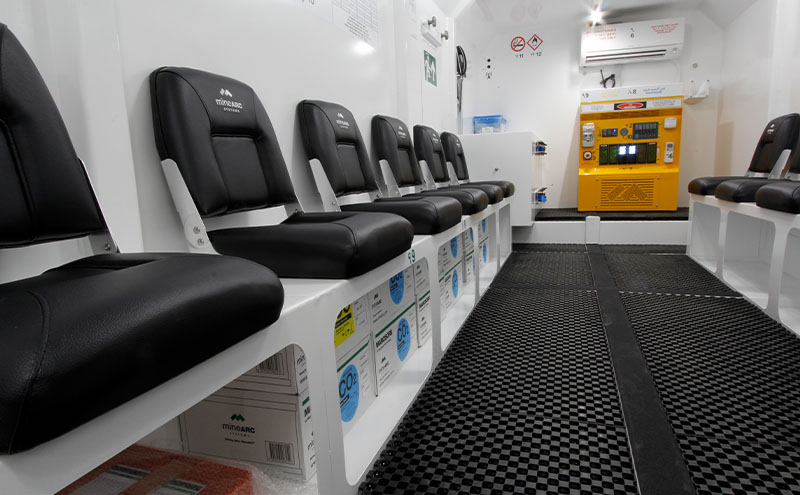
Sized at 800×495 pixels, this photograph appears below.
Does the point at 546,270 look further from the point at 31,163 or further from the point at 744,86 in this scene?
the point at 31,163

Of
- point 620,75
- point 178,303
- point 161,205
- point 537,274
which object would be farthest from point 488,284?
point 620,75

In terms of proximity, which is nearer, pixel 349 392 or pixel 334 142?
pixel 349 392

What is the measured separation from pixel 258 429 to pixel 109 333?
0.64 meters

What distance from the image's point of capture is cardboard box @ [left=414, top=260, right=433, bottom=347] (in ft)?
6.16

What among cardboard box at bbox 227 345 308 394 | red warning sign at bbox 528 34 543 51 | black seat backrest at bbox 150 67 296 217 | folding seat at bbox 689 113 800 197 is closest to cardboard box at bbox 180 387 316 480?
cardboard box at bbox 227 345 308 394

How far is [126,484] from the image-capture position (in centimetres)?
89

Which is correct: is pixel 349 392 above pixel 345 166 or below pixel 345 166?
below

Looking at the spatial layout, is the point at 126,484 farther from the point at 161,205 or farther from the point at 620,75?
the point at 620,75

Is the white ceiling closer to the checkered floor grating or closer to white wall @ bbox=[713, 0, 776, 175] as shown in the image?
white wall @ bbox=[713, 0, 776, 175]

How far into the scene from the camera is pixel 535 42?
5.32 m

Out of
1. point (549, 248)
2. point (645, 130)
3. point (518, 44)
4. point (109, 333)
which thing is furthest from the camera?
point (518, 44)

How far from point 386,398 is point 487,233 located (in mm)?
2200

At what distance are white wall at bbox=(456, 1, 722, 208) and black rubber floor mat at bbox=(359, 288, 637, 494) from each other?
3676 millimetres

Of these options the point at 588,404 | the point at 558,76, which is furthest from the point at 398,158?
the point at 558,76
